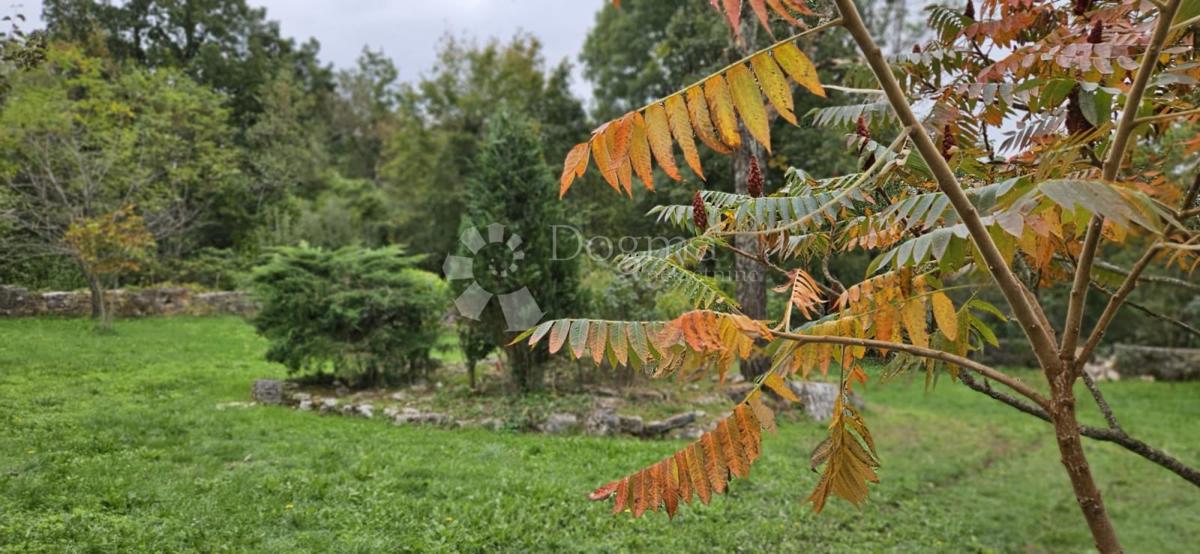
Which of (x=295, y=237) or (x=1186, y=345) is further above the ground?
(x=295, y=237)

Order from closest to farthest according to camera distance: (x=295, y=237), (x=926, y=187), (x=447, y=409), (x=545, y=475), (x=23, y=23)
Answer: (x=926, y=187), (x=23, y=23), (x=545, y=475), (x=447, y=409), (x=295, y=237)

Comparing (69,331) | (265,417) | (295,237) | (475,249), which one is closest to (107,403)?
(265,417)

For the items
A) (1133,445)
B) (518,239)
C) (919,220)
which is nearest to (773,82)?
(919,220)

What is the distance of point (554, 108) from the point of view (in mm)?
19844

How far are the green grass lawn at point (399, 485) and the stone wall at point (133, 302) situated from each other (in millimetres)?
232

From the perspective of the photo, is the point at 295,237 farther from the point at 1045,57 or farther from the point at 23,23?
the point at 1045,57

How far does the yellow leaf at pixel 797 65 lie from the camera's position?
891mm

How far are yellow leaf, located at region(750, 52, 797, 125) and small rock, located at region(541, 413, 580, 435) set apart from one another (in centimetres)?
591

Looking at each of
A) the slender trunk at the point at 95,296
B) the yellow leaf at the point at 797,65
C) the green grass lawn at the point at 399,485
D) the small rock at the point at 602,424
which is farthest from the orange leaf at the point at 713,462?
the slender trunk at the point at 95,296

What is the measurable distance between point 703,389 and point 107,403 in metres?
6.54

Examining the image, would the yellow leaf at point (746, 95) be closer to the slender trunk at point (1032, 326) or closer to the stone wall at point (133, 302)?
the slender trunk at point (1032, 326)

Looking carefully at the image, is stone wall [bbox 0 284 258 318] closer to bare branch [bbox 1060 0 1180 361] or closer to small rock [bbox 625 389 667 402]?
small rock [bbox 625 389 667 402]

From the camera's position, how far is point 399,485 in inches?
175

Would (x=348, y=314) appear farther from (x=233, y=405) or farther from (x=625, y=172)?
(x=625, y=172)
